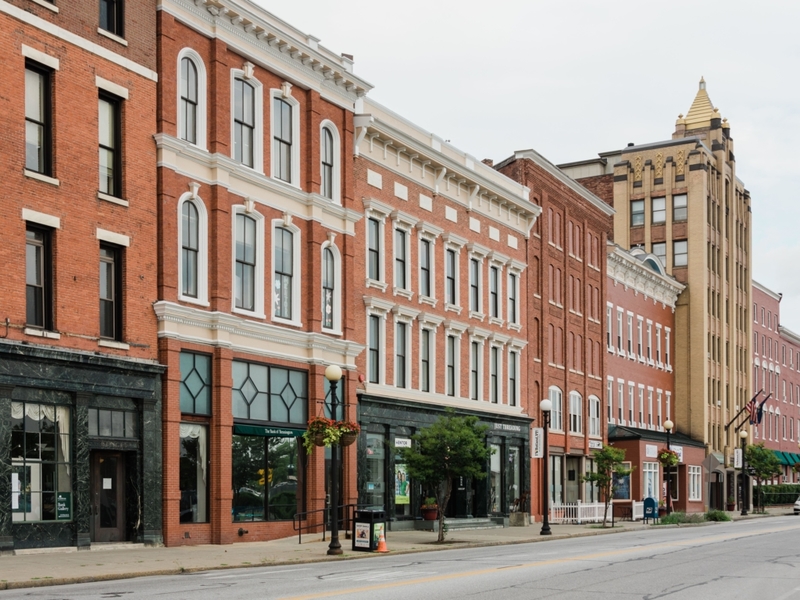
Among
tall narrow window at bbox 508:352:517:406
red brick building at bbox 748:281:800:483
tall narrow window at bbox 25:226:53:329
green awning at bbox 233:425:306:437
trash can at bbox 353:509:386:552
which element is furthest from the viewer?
red brick building at bbox 748:281:800:483

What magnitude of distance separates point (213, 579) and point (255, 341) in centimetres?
1414

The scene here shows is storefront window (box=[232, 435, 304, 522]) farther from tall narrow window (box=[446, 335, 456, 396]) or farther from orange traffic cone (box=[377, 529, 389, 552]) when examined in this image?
tall narrow window (box=[446, 335, 456, 396])

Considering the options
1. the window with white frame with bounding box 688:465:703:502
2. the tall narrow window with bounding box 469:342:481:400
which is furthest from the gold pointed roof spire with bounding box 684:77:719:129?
the tall narrow window with bounding box 469:342:481:400

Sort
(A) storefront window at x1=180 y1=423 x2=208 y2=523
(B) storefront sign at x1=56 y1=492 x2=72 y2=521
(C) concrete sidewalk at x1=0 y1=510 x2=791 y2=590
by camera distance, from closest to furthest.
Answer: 1. (C) concrete sidewalk at x1=0 y1=510 x2=791 y2=590
2. (B) storefront sign at x1=56 y1=492 x2=72 y2=521
3. (A) storefront window at x1=180 y1=423 x2=208 y2=523

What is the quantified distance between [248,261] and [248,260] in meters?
0.04

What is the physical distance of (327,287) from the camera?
38.6m

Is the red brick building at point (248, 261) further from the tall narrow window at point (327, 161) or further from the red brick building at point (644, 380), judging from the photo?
the red brick building at point (644, 380)

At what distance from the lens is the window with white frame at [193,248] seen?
32.2 metres

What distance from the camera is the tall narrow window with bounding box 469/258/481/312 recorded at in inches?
1955

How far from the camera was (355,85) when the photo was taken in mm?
39875

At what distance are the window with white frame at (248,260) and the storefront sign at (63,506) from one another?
8122 mm

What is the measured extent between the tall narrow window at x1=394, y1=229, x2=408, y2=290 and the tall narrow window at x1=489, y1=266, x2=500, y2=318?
7.99 m

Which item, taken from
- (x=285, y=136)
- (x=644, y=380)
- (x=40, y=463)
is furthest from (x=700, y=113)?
(x=40, y=463)

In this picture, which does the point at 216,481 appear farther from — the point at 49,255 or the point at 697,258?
the point at 697,258
